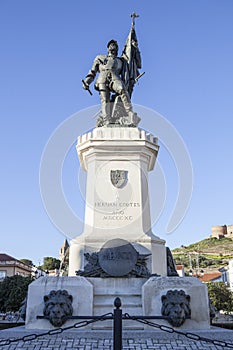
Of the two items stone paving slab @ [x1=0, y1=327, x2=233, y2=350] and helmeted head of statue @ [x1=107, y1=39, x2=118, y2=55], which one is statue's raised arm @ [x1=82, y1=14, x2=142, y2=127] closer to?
helmeted head of statue @ [x1=107, y1=39, x2=118, y2=55]

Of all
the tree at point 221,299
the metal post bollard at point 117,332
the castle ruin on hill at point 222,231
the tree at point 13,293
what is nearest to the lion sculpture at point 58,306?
the metal post bollard at point 117,332

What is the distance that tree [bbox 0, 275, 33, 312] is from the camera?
104 feet

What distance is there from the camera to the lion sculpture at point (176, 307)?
6.95 metres

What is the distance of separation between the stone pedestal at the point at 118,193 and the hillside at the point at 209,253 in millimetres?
100541

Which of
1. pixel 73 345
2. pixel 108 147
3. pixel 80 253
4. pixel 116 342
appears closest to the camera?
pixel 116 342

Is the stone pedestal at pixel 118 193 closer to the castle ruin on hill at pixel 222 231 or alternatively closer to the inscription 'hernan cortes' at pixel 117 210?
the inscription 'hernan cortes' at pixel 117 210

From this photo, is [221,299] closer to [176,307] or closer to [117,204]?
[117,204]

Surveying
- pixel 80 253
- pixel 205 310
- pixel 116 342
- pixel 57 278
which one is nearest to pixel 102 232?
pixel 80 253

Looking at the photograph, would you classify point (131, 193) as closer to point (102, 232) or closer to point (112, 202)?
point (112, 202)

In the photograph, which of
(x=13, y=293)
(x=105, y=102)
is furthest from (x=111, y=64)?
(x=13, y=293)

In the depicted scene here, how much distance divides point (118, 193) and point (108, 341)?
4.23m

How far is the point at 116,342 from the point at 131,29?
34.7ft

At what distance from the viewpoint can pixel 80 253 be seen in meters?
8.70

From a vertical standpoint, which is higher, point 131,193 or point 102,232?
point 131,193
